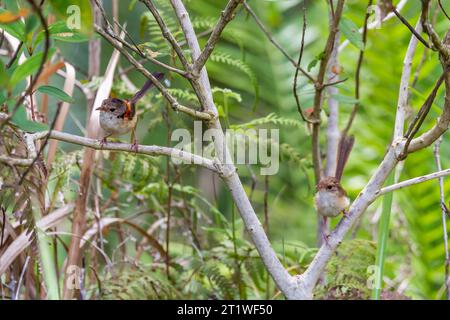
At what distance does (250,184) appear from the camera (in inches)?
199

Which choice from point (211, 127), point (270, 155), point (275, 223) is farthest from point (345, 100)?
point (275, 223)

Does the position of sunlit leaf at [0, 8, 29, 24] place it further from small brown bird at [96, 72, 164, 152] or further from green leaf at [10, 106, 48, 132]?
small brown bird at [96, 72, 164, 152]

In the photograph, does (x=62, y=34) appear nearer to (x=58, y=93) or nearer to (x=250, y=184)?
(x=58, y=93)

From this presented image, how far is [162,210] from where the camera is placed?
9.64 feet

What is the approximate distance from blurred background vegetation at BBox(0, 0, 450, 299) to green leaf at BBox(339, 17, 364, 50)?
14cm

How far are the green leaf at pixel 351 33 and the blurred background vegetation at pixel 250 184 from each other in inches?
5.4

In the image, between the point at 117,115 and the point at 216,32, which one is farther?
the point at 117,115

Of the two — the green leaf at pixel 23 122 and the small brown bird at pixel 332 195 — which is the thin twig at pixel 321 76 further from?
the green leaf at pixel 23 122

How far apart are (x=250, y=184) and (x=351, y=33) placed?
3.02 m

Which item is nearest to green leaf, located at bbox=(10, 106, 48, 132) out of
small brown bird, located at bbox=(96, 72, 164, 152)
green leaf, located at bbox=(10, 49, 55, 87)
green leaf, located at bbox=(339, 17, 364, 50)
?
green leaf, located at bbox=(10, 49, 55, 87)

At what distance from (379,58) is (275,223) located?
1.48 metres

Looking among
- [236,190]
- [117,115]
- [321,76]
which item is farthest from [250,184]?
[236,190]

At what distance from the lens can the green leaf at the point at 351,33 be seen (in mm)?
2082

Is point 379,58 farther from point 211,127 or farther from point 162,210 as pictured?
point 211,127
